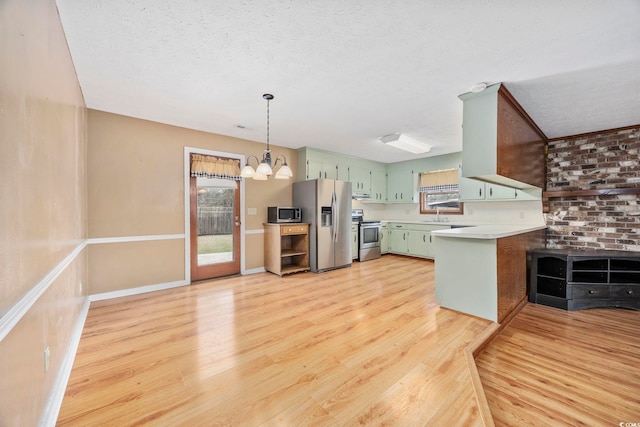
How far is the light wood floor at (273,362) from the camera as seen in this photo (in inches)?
58.7

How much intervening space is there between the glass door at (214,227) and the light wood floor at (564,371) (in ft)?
12.3

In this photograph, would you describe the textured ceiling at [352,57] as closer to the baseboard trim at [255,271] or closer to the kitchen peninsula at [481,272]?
the kitchen peninsula at [481,272]

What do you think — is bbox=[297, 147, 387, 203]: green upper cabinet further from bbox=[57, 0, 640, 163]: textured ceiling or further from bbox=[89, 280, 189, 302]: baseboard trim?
bbox=[89, 280, 189, 302]: baseboard trim

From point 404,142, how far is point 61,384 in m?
4.94

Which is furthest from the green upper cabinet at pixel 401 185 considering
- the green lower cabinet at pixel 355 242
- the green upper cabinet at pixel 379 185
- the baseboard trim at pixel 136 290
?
the baseboard trim at pixel 136 290

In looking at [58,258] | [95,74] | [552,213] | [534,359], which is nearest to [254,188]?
[95,74]

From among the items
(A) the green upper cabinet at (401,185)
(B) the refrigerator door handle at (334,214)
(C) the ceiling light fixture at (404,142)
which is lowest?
(B) the refrigerator door handle at (334,214)

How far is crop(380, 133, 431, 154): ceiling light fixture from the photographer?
14.2 ft

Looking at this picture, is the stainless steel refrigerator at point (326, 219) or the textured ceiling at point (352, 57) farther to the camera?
the stainless steel refrigerator at point (326, 219)

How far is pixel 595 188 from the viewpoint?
12.4 ft

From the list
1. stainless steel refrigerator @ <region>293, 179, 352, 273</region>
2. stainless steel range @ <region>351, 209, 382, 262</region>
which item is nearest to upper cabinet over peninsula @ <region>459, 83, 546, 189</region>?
stainless steel refrigerator @ <region>293, 179, 352, 273</region>

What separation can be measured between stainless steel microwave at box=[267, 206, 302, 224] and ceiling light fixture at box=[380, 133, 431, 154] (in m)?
2.06

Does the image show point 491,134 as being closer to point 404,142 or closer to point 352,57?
point 352,57

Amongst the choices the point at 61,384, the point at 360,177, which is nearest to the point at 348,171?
the point at 360,177
